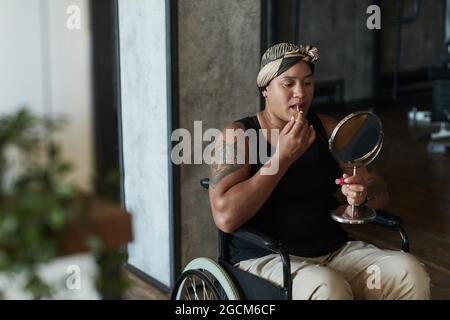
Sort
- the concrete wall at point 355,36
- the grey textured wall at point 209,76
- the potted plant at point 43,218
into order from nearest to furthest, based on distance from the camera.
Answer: the potted plant at point 43,218 < the grey textured wall at point 209,76 < the concrete wall at point 355,36

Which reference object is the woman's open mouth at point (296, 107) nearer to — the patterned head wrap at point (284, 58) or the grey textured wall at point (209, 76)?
the patterned head wrap at point (284, 58)

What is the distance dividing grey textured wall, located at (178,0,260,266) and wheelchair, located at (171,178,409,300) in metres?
0.70

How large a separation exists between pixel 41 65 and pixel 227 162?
636 millimetres

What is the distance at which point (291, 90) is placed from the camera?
235 cm

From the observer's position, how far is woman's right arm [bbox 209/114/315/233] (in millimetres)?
2213

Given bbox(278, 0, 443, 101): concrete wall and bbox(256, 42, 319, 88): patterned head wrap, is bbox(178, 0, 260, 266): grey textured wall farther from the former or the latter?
bbox(278, 0, 443, 101): concrete wall

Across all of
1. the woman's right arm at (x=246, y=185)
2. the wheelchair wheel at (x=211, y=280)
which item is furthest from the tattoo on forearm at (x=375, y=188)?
the wheelchair wheel at (x=211, y=280)

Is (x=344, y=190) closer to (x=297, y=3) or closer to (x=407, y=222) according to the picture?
(x=407, y=222)

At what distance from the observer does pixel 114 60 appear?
11.1 feet

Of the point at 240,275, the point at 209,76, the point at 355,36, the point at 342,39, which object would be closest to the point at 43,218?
the point at 240,275

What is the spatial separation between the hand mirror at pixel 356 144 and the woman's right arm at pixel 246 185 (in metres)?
0.11

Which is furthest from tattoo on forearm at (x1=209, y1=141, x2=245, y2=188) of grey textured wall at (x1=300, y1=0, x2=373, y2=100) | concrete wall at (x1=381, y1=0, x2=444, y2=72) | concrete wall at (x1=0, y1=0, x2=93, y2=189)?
concrete wall at (x1=381, y1=0, x2=444, y2=72)

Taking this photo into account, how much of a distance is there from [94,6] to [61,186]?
Answer: 1316 mm

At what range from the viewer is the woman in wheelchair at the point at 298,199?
2.21 m
